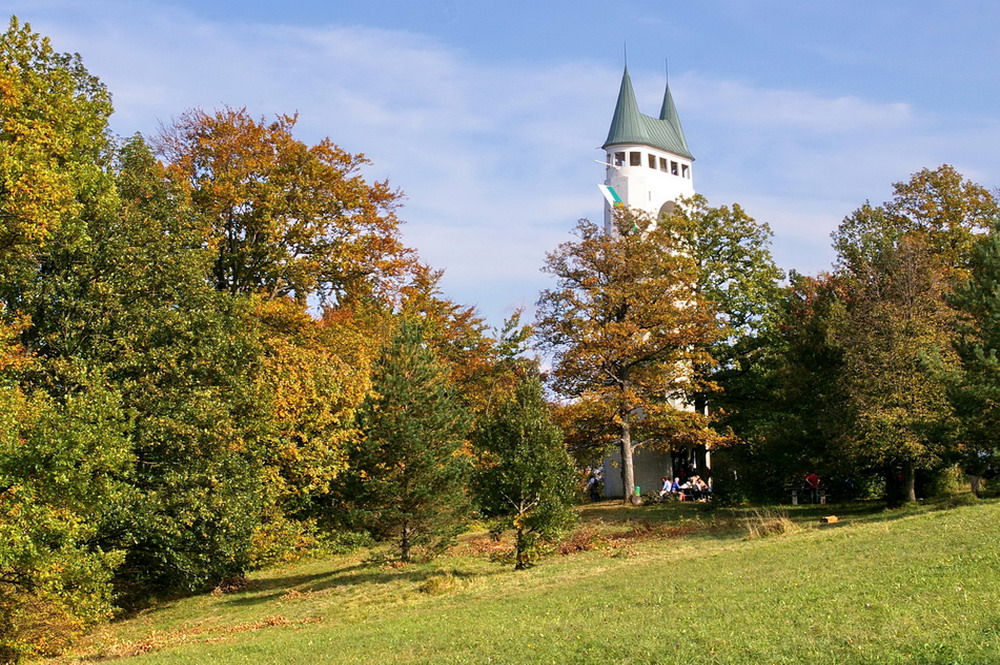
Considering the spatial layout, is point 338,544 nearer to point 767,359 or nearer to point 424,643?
point 424,643

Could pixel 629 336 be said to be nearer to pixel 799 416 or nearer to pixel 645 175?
pixel 799 416

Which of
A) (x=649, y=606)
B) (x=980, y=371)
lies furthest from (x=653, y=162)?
(x=649, y=606)

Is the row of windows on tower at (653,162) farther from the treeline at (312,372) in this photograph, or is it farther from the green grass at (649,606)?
the green grass at (649,606)

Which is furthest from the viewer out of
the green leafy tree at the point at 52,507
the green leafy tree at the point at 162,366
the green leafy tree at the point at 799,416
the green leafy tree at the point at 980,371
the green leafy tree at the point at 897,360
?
the green leafy tree at the point at 799,416

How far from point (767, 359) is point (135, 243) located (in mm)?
28993

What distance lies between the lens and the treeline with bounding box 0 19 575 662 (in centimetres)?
1997

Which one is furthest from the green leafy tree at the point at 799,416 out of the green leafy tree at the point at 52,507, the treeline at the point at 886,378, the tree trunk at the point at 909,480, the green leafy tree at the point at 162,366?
the green leafy tree at the point at 52,507

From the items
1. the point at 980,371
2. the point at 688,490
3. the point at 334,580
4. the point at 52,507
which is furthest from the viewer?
the point at 688,490

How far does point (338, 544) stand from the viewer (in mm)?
31562

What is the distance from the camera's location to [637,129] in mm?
57594

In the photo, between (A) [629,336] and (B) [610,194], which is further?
(B) [610,194]

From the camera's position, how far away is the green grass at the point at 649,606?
12727mm

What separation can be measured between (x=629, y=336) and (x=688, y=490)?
10.0m

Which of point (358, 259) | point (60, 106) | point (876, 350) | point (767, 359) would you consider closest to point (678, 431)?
point (767, 359)
